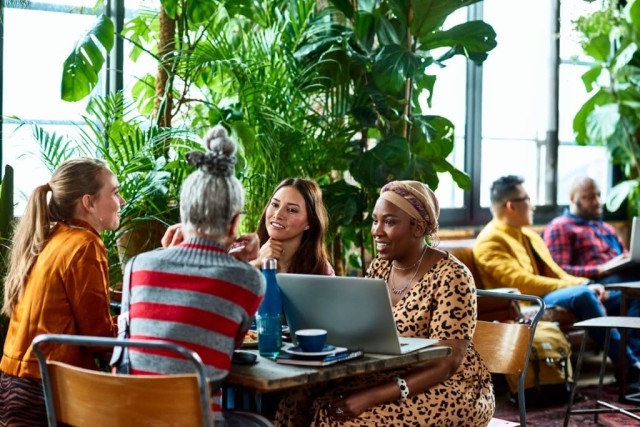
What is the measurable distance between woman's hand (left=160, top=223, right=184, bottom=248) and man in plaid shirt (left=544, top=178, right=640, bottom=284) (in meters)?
3.89

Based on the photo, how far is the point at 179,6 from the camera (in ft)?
13.7

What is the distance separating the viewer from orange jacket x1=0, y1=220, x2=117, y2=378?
2543mm

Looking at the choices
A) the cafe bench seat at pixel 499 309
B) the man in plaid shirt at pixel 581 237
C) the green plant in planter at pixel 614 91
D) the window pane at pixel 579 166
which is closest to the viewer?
the cafe bench seat at pixel 499 309

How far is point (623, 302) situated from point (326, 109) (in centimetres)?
195

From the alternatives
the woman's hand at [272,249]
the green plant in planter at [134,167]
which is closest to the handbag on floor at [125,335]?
the woman's hand at [272,249]

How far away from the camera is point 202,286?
6.56 feet

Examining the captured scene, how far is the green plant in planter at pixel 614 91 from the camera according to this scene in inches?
270

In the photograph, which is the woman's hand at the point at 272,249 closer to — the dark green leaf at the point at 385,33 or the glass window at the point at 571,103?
the dark green leaf at the point at 385,33

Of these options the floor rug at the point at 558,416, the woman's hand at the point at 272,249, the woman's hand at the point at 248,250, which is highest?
the woman's hand at the point at 248,250

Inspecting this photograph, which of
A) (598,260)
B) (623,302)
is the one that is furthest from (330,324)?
(598,260)

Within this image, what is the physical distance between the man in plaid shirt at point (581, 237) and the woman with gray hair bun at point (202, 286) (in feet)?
13.9

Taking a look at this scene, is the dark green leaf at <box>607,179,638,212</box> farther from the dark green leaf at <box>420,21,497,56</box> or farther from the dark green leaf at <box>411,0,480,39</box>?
the dark green leaf at <box>411,0,480,39</box>

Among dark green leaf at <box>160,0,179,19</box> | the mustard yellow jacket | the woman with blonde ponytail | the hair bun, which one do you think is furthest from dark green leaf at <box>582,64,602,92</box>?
the hair bun

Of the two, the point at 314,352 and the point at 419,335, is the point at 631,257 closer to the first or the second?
the point at 419,335
